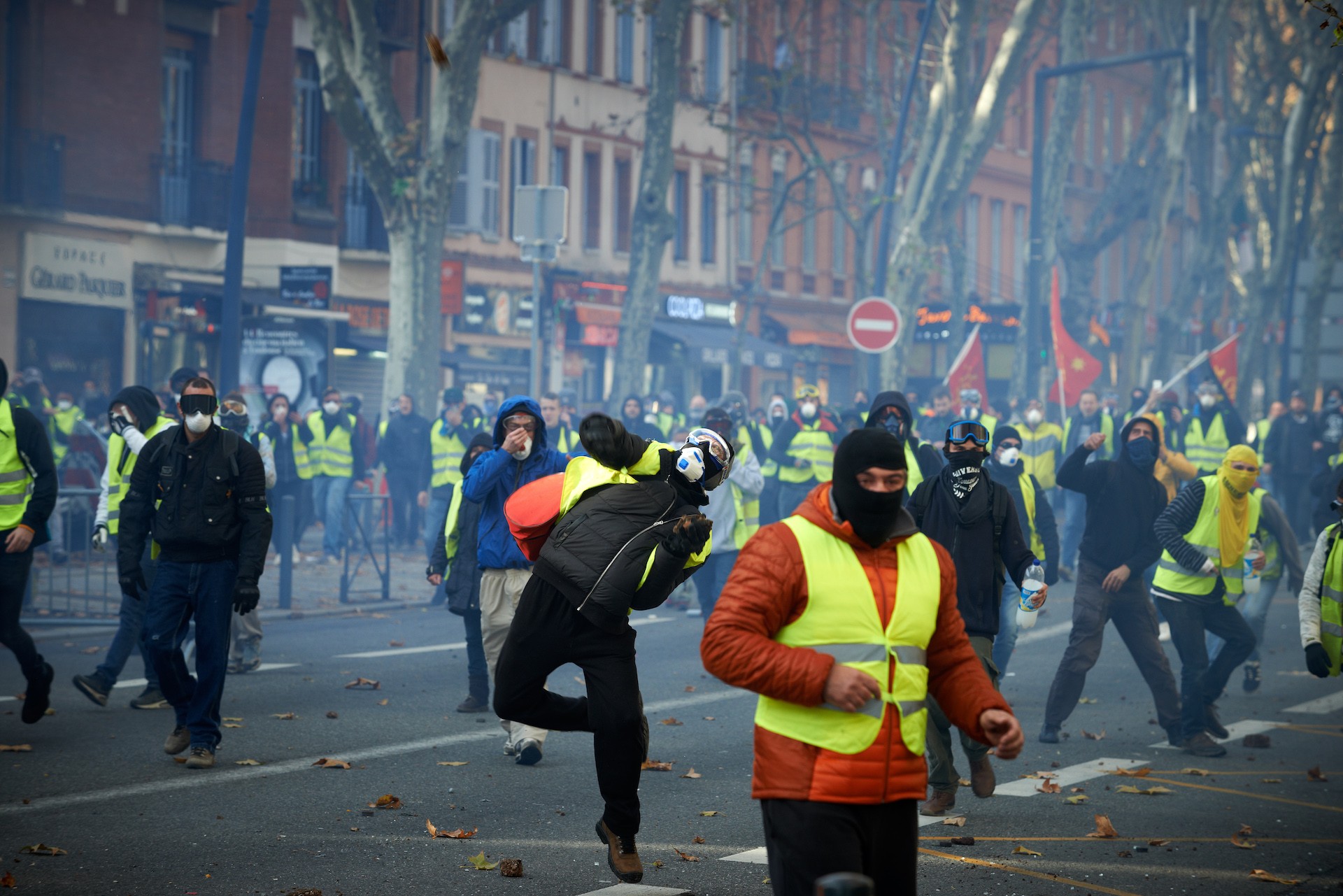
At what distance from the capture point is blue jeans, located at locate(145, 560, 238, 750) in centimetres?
807

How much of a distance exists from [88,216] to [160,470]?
20.3 m

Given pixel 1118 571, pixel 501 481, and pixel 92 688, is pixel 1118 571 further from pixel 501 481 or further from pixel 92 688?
pixel 92 688

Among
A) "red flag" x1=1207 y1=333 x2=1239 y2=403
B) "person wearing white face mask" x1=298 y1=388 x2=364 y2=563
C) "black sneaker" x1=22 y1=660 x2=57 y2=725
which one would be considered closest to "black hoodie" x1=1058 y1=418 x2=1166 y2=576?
"black sneaker" x1=22 y1=660 x2=57 y2=725

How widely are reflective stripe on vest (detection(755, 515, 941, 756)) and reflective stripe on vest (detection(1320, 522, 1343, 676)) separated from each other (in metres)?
3.97

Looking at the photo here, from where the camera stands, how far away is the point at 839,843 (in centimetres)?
423

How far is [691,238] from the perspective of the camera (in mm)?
41969

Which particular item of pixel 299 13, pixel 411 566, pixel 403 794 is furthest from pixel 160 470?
pixel 299 13

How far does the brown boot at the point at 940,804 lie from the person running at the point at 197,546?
3.19 metres

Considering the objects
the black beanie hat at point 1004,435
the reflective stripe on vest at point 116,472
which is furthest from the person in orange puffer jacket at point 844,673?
the black beanie hat at point 1004,435

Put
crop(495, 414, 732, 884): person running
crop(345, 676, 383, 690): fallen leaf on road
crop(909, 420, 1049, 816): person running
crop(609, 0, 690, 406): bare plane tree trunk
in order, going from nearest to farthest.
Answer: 1. crop(495, 414, 732, 884): person running
2. crop(909, 420, 1049, 816): person running
3. crop(345, 676, 383, 690): fallen leaf on road
4. crop(609, 0, 690, 406): bare plane tree trunk

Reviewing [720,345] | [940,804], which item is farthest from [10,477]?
[720,345]

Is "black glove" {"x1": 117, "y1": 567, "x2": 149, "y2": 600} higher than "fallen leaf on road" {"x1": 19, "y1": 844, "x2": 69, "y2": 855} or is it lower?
higher

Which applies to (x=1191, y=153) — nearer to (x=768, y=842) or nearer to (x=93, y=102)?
(x=93, y=102)

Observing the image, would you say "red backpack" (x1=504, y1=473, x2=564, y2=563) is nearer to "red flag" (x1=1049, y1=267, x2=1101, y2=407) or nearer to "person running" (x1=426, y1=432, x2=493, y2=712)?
"person running" (x1=426, y1=432, x2=493, y2=712)
